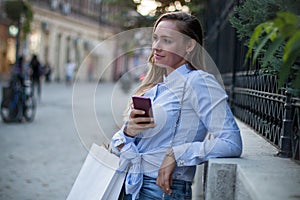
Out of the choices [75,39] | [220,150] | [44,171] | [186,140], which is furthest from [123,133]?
[75,39]

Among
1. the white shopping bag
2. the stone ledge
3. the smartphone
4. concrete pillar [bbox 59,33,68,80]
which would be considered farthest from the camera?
concrete pillar [bbox 59,33,68,80]

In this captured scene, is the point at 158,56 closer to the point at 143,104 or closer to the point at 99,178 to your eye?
the point at 143,104

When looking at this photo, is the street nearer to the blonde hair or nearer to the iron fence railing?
the blonde hair

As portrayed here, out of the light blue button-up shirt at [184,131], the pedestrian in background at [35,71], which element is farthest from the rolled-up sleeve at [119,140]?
the pedestrian in background at [35,71]

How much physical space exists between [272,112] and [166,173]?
120 cm

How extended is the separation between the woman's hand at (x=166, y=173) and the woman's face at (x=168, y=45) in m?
0.40

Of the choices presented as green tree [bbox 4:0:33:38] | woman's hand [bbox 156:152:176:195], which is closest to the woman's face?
woman's hand [bbox 156:152:176:195]

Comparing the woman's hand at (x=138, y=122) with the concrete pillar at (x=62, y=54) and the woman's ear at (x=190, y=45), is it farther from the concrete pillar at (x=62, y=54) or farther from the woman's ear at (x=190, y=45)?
the concrete pillar at (x=62, y=54)

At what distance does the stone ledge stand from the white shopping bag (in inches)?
15.7

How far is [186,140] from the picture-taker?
7.43ft

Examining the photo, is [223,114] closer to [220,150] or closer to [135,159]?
[220,150]

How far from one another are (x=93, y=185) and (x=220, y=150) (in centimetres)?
56

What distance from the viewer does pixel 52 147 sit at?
379 inches

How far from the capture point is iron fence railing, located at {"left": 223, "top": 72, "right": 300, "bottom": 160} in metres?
2.67
